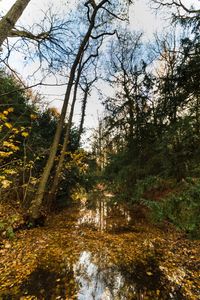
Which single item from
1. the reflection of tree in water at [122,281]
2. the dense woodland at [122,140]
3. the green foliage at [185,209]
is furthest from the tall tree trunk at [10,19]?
the green foliage at [185,209]

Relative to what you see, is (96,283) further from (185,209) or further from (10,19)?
(10,19)

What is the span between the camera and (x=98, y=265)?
182 inches

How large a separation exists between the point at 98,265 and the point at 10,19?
507cm

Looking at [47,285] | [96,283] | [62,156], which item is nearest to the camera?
[47,285]

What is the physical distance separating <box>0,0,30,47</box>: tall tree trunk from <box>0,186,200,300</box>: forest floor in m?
4.22

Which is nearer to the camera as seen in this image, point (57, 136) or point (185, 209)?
point (185, 209)

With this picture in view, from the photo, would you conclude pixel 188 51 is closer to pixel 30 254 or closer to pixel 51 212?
pixel 30 254

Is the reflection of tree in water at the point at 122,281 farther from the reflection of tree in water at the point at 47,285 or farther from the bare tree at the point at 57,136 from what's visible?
the bare tree at the point at 57,136

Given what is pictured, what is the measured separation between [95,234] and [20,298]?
12.4 feet

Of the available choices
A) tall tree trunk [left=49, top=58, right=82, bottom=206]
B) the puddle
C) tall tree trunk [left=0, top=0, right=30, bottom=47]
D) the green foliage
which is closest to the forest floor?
the puddle

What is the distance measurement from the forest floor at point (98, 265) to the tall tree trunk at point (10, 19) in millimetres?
4219

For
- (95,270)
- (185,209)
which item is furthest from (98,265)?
(185,209)

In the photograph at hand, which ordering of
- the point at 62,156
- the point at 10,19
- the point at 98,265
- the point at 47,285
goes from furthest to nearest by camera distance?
the point at 62,156 → the point at 98,265 → the point at 47,285 → the point at 10,19

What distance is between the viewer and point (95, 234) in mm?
6906
